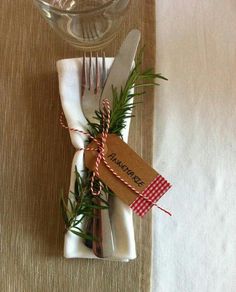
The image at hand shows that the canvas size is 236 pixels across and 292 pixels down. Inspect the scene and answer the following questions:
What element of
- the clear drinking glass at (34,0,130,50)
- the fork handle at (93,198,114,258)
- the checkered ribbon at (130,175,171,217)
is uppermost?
the clear drinking glass at (34,0,130,50)

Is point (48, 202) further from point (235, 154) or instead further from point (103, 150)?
point (235, 154)

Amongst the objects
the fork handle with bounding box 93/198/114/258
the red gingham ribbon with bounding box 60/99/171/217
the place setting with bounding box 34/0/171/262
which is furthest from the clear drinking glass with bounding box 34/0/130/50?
the fork handle with bounding box 93/198/114/258

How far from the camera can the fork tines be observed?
0.50m

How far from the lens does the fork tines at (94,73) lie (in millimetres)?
504

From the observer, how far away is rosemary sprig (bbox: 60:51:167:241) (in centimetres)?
46

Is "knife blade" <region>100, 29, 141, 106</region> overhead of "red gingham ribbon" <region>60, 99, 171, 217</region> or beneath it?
overhead

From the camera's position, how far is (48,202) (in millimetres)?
488

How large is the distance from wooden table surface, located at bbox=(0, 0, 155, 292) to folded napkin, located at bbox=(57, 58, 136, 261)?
0.02 m

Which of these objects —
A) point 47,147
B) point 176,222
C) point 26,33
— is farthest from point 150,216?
point 26,33

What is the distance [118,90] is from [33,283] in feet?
0.79

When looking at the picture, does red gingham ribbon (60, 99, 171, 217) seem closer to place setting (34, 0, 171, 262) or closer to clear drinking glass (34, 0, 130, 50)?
place setting (34, 0, 171, 262)

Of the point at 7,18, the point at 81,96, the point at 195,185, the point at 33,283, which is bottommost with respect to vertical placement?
the point at 33,283

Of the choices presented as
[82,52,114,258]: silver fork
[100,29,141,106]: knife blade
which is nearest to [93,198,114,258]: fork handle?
[82,52,114,258]: silver fork

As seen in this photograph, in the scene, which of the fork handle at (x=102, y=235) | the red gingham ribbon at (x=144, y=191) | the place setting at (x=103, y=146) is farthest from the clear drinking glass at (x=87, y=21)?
the fork handle at (x=102, y=235)
